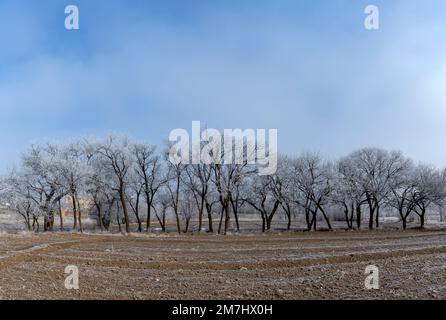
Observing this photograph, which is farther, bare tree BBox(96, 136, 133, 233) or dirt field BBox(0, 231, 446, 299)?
bare tree BBox(96, 136, 133, 233)

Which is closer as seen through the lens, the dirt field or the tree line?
the dirt field

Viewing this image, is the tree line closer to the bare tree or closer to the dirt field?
the bare tree

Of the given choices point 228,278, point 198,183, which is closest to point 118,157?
point 198,183

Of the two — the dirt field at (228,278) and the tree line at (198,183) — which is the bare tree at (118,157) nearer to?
the tree line at (198,183)

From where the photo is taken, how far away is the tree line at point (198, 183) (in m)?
58.9

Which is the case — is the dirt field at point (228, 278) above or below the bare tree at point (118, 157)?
below

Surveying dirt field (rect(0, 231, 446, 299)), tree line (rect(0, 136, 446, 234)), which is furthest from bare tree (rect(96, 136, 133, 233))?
dirt field (rect(0, 231, 446, 299))

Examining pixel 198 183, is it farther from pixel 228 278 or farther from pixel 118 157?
pixel 228 278

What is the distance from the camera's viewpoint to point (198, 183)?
62531 mm

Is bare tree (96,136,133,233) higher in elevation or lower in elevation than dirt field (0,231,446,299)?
higher

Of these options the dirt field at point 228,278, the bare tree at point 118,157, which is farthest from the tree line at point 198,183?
the dirt field at point 228,278

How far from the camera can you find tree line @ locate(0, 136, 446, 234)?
58906 millimetres

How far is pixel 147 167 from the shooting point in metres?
64.1
